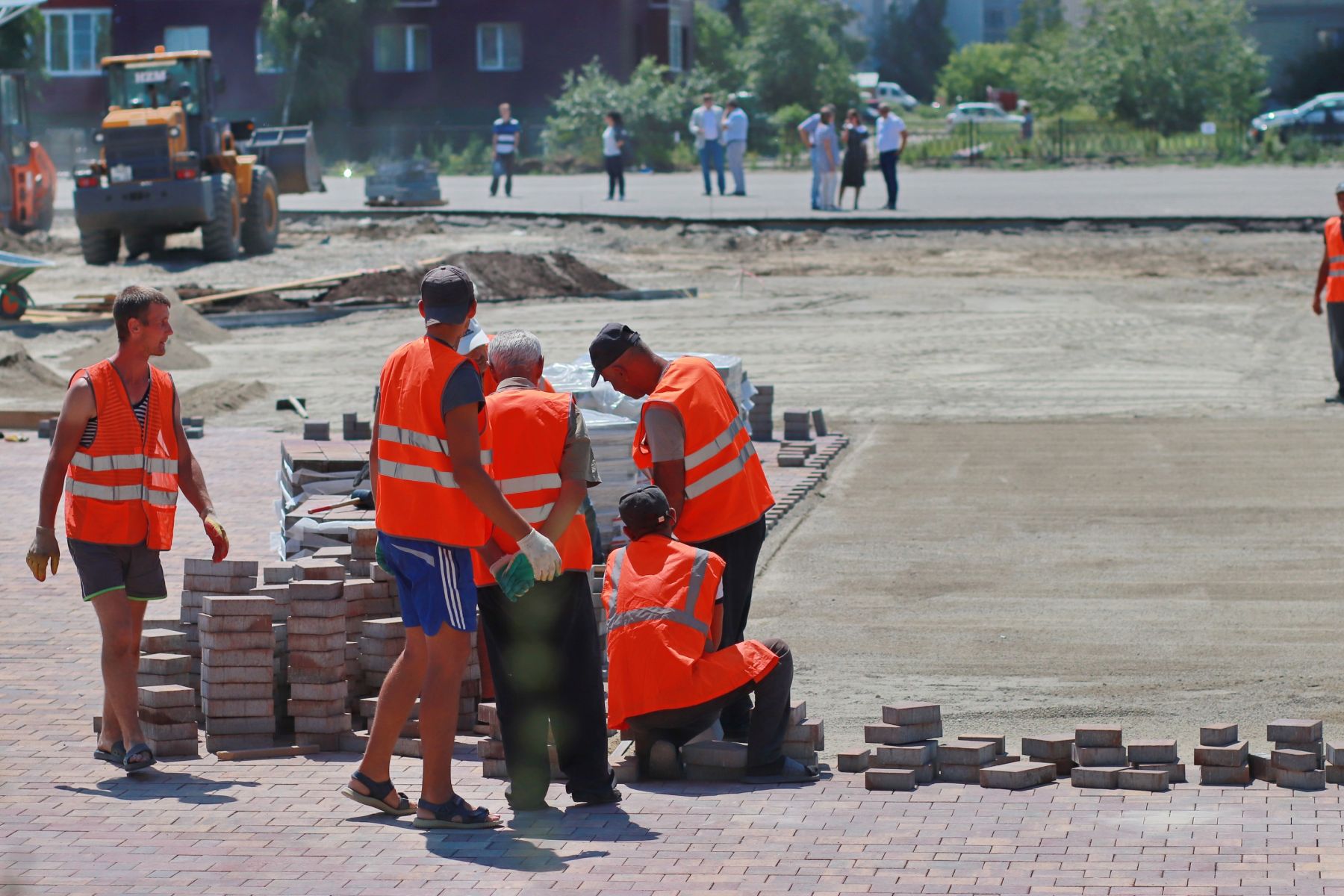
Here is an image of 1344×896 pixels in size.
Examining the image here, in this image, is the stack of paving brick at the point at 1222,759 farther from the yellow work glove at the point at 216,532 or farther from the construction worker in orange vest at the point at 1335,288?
the construction worker in orange vest at the point at 1335,288

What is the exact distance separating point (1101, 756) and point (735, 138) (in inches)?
1269

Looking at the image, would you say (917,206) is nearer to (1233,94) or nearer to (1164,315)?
(1164,315)

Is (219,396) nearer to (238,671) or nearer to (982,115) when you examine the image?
(238,671)

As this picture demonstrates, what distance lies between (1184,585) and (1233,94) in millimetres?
56552

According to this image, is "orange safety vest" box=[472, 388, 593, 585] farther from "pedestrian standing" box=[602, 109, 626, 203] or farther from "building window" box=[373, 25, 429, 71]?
"building window" box=[373, 25, 429, 71]

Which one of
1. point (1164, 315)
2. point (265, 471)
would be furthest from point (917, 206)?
point (265, 471)

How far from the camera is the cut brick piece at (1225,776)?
237 inches

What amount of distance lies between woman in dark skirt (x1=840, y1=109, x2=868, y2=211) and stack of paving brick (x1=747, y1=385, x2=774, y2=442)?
19.0 meters

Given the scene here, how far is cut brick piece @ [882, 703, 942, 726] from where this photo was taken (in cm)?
626

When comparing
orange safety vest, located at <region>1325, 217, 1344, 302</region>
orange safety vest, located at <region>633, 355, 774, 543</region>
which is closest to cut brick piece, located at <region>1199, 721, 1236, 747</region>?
orange safety vest, located at <region>633, 355, 774, 543</region>

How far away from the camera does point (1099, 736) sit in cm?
606

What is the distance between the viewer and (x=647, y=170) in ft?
174

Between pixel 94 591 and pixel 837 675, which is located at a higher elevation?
pixel 94 591

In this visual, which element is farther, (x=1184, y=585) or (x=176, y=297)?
(x=176, y=297)
